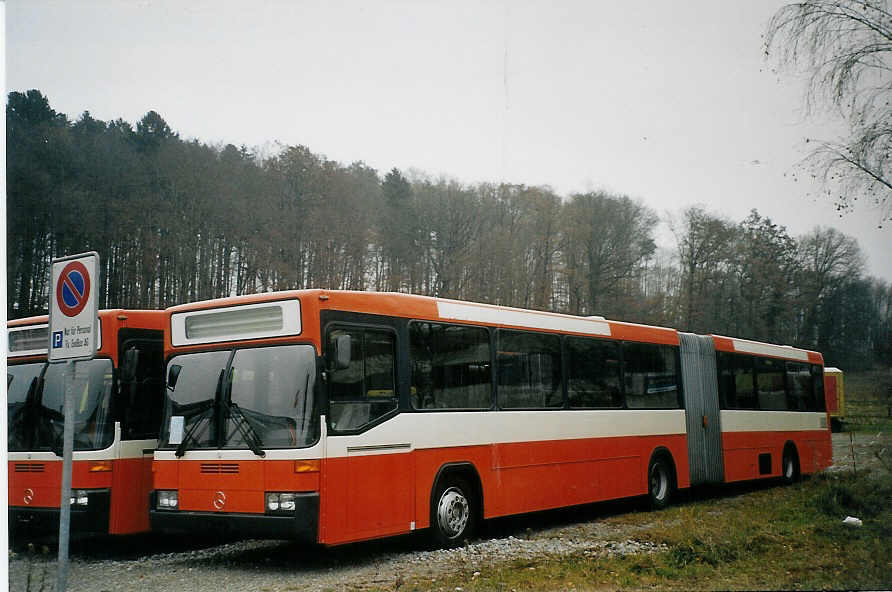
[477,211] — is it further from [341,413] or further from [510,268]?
[341,413]

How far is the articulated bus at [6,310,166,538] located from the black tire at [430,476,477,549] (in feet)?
10.5

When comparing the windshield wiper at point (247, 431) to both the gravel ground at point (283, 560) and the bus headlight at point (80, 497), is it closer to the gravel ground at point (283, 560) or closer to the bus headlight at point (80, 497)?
the gravel ground at point (283, 560)

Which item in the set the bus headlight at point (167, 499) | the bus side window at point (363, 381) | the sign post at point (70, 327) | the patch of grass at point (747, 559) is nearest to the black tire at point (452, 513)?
the patch of grass at point (747, 559)

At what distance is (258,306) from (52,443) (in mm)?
3060

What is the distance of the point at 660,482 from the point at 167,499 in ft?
25.9

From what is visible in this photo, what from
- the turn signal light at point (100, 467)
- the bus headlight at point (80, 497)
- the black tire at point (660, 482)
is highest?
the turn signal light at point (100, 467)

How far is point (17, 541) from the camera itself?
1064 centimetres

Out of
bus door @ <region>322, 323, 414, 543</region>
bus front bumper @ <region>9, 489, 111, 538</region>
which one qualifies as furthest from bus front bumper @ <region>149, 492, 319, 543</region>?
bus front bumper @ <region>9, 489, 111, 538</region>

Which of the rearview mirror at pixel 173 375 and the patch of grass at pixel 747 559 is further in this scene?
the rearview mirror at pixel 173 375

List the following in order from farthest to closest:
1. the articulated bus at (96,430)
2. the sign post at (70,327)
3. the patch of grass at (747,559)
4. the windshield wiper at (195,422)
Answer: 1. the articulated bus at (96,430)
2. the windshield wiper at (195,422)
3. the patch of grass at (747,559)
4. the sign post at (70,327)

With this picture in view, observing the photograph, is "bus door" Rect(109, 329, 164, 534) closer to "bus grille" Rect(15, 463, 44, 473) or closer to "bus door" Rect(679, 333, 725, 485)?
"bus grille" Rect(15, 463, 44, 473)

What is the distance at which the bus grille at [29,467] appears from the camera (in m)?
10.1

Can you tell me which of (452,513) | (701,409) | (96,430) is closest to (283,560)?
(452,513)

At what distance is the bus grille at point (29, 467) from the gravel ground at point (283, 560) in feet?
2.98
